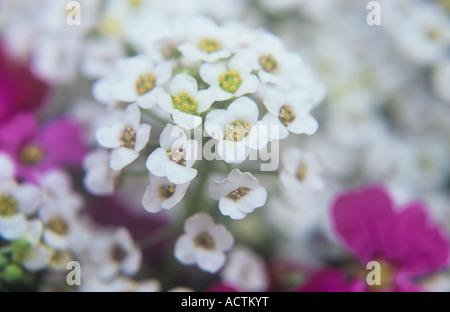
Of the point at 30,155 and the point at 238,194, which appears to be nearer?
the point at 238,194

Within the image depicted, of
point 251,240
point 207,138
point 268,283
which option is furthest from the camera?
point 251,240

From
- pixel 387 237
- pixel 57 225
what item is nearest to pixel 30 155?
pixel 57 225

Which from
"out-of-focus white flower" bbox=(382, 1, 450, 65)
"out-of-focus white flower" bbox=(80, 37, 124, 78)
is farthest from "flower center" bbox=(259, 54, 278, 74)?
"out-of-focus white flower" bbox=(382, 1, 450, 65)

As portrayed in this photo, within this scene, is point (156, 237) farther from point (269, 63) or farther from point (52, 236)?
point (269, 63)

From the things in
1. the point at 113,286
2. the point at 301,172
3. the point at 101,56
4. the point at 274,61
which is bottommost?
the point at 113,286
